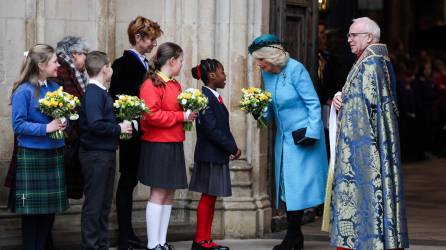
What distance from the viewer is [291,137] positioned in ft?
36.2

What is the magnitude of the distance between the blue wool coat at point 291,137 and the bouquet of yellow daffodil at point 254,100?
180mm

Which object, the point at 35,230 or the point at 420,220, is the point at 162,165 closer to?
the point at 35,230

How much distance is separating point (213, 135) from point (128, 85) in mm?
818

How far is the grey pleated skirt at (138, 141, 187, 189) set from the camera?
10.4 metres

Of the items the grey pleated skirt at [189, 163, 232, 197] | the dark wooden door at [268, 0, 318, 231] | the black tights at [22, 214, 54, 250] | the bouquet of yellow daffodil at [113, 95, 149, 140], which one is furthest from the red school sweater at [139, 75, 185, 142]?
the dark wooden door at [268, 0, 318, 231]

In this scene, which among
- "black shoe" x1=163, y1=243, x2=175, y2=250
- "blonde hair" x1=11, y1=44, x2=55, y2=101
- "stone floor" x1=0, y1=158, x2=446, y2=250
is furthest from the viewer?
"stone floor" x1=0, y1=158, x2=446, y2=250

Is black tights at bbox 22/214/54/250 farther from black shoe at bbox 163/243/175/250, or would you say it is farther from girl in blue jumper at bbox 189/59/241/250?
girl in blue jumper at bbox 189/59/241/250

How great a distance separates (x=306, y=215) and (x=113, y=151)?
3.57 m

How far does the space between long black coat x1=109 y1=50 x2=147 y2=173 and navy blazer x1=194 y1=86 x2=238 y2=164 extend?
1.74ft

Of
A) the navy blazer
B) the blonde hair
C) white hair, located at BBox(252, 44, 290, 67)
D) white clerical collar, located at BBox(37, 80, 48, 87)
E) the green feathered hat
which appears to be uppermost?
the green feathered hat

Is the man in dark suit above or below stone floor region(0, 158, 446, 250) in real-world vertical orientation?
above

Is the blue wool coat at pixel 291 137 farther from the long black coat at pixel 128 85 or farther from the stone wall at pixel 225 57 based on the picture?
the long black coat at pixel 128 85

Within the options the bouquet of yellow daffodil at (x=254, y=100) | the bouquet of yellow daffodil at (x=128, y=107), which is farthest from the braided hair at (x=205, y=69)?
the bouquet of yellow daffodil at (x=128, y=107)

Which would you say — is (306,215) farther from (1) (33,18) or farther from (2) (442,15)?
(2) (442,15)
